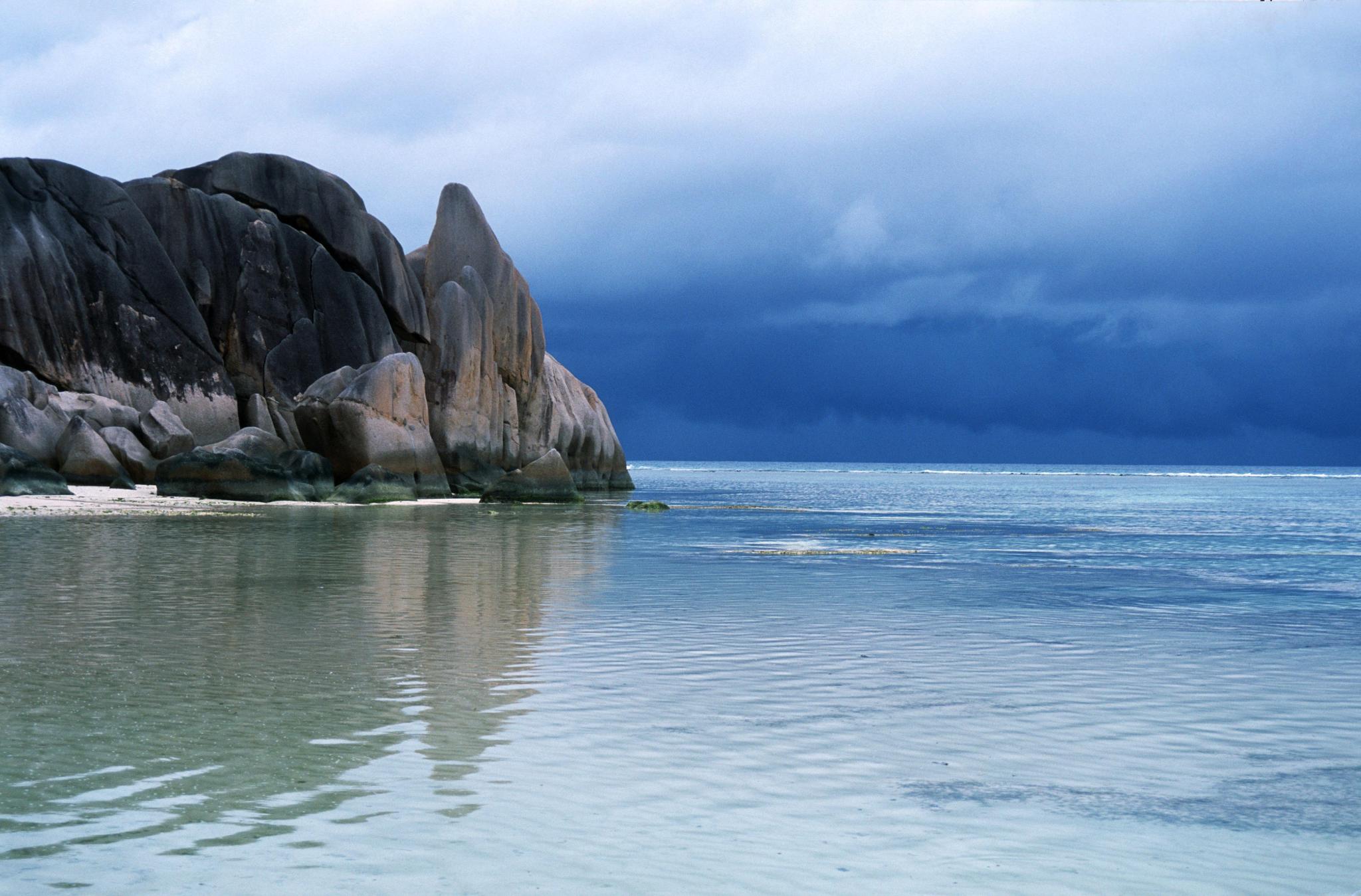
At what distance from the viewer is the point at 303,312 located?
182 ft

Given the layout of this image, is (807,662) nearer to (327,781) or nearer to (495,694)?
(495,694)

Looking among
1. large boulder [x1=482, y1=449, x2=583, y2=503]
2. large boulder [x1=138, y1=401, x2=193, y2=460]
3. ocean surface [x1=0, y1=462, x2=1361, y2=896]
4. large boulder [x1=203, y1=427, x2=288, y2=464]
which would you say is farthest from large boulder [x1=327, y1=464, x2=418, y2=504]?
ocean surface [x1=0, y1=462, x2=1361, y2=896]

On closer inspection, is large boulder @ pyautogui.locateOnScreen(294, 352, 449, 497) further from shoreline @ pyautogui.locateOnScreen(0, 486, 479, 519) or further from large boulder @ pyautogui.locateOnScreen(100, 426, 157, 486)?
large boulder @ pyautogui.locateOnScreen(100, 426, 157, 486)

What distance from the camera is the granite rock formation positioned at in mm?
45906

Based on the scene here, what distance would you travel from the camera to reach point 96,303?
4941 cm

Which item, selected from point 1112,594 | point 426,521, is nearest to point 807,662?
point 1112,594

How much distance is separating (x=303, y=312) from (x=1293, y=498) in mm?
58811

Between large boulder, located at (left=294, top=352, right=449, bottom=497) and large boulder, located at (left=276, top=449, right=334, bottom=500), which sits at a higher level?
large boulder, located at (left=294, top=352, right=449, bottom=497)

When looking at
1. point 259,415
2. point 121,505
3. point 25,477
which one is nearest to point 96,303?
point 259,415

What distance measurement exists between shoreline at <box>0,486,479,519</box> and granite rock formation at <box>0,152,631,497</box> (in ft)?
4.36

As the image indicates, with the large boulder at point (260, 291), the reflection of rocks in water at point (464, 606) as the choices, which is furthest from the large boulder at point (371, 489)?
the reflection of rocks in water at point (464, 606)

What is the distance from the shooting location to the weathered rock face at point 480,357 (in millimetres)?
58938

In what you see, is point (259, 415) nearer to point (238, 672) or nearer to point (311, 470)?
point (311, 470)

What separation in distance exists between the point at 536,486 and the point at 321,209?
19430 millimetres
